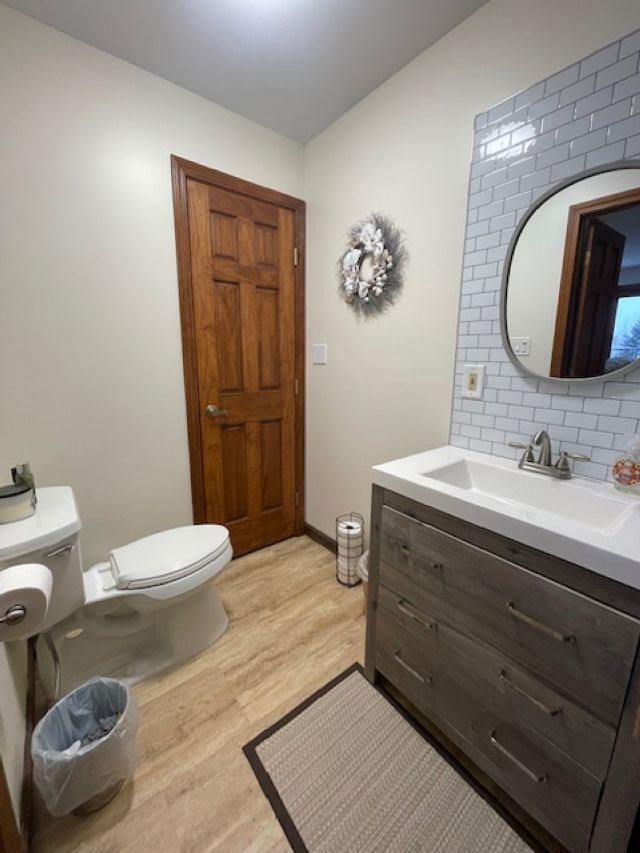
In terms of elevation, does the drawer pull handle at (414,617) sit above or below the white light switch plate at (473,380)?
below

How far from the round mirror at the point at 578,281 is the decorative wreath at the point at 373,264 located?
0.52m

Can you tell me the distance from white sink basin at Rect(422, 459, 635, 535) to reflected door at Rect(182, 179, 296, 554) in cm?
123

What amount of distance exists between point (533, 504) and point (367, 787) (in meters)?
1.01

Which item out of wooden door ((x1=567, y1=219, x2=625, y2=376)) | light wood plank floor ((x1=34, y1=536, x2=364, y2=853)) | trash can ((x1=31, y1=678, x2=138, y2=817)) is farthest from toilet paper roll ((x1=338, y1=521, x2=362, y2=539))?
wooden door ((x1=567, y1=219, x2=625, y2=376))

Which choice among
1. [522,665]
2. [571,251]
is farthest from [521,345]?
[522,665]

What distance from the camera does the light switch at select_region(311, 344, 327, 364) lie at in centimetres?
211

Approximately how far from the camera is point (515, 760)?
0.91 metres

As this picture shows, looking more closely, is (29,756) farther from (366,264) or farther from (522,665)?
(366,264)

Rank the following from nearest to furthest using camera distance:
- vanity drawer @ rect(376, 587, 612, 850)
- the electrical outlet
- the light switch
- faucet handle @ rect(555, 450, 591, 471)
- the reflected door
→ vanity drawer @ rect(376, 587, 612, 850) → faucet handle @ rect(555, 450, 591, 471) → the electrical outlet → the reflected door → the light switch

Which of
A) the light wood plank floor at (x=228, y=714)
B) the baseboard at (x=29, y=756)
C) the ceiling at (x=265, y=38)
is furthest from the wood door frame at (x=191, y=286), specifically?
the baseboard at (x=29, y=756)

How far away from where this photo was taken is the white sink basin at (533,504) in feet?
2.37

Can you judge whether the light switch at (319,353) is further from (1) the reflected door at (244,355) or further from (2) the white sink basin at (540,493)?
(2) the white sink basin at (540,493)

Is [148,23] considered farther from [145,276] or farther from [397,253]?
[397,253]

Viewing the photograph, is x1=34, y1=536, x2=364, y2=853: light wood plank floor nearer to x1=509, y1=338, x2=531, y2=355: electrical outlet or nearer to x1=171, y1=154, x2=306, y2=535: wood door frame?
x1=171, y1=154, x2=306, y2=535: wood door frame
